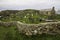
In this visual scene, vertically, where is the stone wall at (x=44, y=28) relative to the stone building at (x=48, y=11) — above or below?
below

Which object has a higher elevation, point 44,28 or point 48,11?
point 48,11

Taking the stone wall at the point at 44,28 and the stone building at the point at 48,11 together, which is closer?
the stone wall at the point at 44,28

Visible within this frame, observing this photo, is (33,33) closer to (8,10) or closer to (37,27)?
(37,27)

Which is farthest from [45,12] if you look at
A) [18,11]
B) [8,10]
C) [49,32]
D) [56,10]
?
[49,32]

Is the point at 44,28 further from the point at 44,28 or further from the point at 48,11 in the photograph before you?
the point at 48,11

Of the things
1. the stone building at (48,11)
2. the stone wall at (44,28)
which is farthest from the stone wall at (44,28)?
the stone building at (48,11)

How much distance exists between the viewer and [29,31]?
7.72m

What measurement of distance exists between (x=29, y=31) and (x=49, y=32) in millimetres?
1236

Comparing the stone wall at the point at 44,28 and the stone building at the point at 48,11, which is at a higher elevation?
the stone building at the point at 48,11

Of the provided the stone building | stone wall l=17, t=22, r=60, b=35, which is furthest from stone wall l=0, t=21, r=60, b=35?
the stone building

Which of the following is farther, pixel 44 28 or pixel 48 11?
pixel 48 11

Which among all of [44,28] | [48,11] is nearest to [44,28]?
[44,28]

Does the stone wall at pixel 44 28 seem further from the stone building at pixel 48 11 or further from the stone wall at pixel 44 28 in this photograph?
the stone building at pixel 48 11

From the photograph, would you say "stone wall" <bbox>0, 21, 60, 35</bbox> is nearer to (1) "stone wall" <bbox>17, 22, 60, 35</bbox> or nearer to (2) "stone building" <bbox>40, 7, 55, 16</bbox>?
(1) "stone wall" <bbox>17, 22, 60, 35</bbox>
